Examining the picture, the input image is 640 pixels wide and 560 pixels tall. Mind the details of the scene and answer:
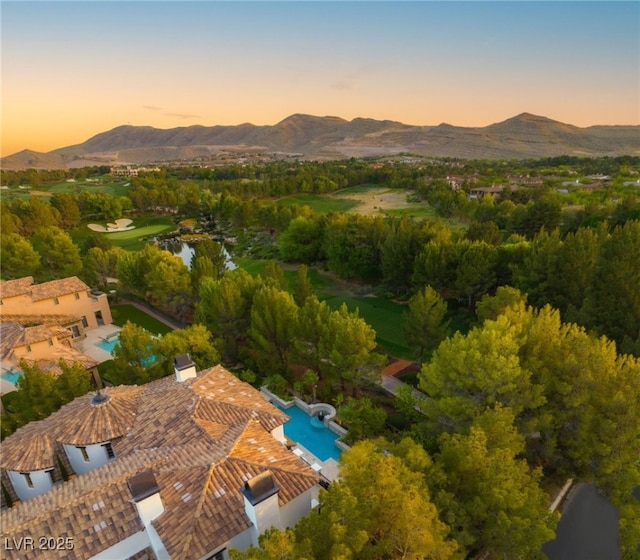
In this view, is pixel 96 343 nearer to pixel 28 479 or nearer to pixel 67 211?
pixel 28 479

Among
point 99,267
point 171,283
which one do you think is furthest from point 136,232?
point 171,283

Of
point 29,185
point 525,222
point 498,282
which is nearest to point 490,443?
point 498,282

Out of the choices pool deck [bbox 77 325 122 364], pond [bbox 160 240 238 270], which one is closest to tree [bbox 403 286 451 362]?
pool deck [bbox 77 325 122 364]

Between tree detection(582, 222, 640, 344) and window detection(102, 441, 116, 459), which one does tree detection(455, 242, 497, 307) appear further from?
window detection(102, 441, 116, 459)

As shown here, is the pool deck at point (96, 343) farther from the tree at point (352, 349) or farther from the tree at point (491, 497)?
the tree at point (491, 497)

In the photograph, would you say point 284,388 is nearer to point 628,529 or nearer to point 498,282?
point 628,529

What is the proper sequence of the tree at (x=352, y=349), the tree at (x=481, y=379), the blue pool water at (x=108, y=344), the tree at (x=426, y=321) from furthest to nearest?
the blue pool water at (x=108, y=344)
the tree at (x=426, y=321)
the tree at (x=352, y=349)
the tree at (x=481, y=379)

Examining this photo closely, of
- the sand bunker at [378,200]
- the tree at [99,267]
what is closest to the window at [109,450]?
the tree at [99,267]
